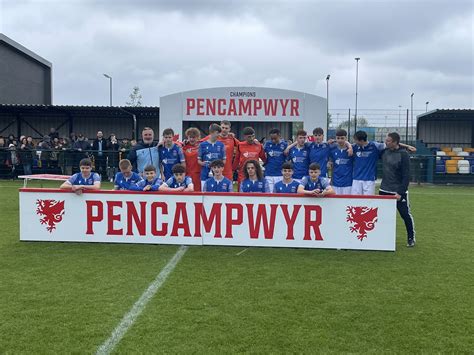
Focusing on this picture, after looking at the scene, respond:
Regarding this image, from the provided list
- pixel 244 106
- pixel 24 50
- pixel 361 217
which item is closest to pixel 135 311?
pixel 361 217

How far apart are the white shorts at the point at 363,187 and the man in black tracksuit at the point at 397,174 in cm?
38

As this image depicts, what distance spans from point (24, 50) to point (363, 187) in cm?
2555

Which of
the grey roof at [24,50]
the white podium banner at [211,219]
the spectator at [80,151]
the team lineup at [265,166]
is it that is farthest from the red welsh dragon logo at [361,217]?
the grey roof at [24,50]

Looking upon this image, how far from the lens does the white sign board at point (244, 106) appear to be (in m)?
19.7

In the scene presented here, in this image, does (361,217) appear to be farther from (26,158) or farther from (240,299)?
(26,158)

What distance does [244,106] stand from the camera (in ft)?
64.8

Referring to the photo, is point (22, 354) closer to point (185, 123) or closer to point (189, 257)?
point (189, 257)

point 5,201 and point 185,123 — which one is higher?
point 185,123

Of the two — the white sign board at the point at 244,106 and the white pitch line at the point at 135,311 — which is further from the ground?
the white sign board at the point at 244,106

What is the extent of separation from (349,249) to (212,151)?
9.69ft

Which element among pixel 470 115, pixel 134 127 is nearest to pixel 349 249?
pixel 134 127

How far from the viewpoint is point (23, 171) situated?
18.0 meters

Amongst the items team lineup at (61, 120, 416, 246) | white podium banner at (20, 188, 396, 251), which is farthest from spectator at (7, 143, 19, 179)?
white podium banner at (20, 188, 396, 251)

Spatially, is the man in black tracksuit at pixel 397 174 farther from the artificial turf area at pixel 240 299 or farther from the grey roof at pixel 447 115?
the grey roof at pixel 447 115
